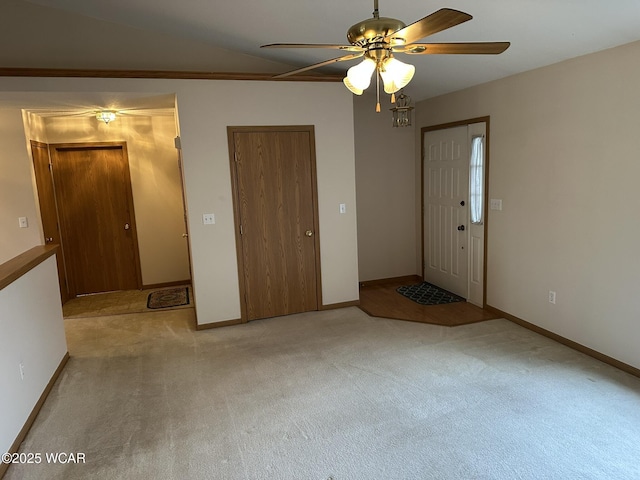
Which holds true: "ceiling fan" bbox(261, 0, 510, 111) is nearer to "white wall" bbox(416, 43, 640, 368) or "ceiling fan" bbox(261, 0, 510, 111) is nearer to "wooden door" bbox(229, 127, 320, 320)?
"white wall" bbox(416, 43, 640, 368)

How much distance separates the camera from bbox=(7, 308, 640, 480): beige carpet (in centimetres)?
231


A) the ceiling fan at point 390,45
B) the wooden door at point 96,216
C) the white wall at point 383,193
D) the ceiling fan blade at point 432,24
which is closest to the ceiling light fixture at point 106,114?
the wooden door at point 96,216

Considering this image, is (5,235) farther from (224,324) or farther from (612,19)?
(612,19)

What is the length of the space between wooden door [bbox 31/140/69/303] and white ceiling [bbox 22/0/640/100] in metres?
1.98

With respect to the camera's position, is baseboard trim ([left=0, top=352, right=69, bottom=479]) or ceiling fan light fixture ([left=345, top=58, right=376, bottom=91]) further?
baseboard trim ([left=0, top=352, right=69, bottom=479])

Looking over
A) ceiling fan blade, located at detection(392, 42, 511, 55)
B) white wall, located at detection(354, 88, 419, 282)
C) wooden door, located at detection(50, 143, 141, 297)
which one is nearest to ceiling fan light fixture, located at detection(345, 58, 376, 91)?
ceiling fan blade, located at detection(392, 42, 511, 55)

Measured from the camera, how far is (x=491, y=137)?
4340 millimetres

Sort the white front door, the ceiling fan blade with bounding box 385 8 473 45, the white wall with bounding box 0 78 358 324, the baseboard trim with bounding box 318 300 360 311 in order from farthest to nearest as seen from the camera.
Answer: the baseboard trim with bounding box 318 300 360 311, the white front door, the white wall with bounding box 0 78 358 324, the ceiling fan blade with bounding box 385 8 473 45

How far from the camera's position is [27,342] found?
9.60ft

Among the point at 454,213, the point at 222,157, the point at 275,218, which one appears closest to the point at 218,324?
the point at 275,218

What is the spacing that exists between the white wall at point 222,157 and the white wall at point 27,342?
4.17 feet

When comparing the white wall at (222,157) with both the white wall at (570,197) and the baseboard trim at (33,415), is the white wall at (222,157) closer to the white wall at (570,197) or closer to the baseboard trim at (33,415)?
the baseboard trim at (33,415)

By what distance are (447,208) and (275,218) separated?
→ 2.14m

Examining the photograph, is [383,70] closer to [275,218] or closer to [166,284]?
[275,218]
